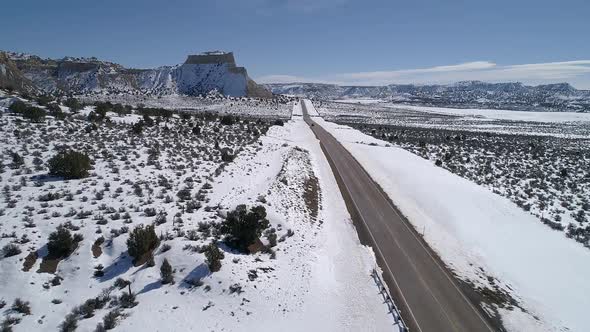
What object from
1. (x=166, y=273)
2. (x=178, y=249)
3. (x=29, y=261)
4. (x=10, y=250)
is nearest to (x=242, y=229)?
(x=178, y=249)

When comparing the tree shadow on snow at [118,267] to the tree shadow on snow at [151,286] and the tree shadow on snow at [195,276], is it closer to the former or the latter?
→ the tree shadow on snow at [151,286]

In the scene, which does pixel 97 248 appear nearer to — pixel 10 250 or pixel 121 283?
pixel 121 283

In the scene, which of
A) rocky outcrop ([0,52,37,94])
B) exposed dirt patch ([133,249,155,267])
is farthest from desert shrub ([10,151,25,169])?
rocky outcrop ([0,52,37,94])

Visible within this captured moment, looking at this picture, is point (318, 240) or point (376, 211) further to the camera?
point (376, 211)

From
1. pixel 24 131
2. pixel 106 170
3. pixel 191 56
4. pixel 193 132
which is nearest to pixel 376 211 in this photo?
pixel 106 170

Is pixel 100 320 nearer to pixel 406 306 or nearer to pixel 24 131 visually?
pixel 406 306

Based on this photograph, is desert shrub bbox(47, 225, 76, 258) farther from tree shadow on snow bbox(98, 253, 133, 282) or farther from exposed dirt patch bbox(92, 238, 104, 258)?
tree shadow on snow bbox(98, 253, 133, 282)

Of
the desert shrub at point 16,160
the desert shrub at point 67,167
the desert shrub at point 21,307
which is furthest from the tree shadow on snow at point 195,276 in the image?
the desert shrub at point 16,160
